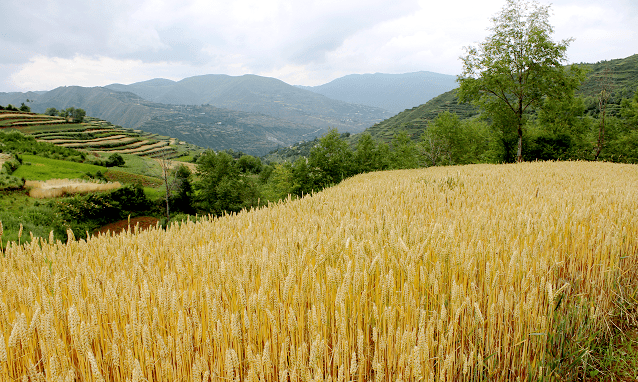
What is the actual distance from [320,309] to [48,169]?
76773 mm

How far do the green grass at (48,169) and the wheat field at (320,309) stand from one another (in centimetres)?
6953

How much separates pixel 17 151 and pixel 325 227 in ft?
291

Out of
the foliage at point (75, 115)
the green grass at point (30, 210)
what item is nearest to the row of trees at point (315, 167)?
the green grass at point (30, 210)

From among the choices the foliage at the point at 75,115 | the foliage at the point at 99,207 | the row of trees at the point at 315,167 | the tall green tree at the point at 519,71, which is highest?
the foliage at the point at 75,115

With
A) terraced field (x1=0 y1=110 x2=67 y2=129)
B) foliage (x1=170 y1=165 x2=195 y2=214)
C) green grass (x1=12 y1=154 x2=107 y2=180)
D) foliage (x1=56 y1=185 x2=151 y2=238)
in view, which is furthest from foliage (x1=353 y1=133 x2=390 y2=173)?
terraced field (x1=0 y1=110 x2=67 y2=129)

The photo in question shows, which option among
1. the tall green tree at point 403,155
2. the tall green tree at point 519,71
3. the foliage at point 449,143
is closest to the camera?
the tall green tree at point 519,71

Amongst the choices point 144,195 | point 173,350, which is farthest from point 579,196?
point 144,195

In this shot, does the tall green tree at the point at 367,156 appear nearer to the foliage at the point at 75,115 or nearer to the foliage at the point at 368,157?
the foliage at the point at 368,157

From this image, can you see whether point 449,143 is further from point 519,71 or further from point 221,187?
point 221,187

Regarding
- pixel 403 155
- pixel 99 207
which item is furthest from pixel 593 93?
pixel 99 207

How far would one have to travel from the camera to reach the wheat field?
57.3 inches

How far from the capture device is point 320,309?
174 centimetres

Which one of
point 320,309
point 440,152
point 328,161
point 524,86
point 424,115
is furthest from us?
point 424,115

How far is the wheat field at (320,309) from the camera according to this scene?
1.46m
